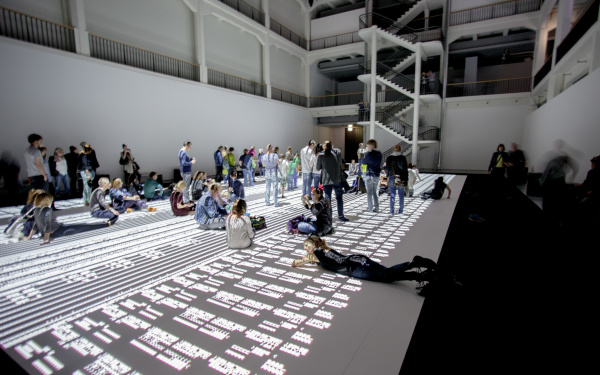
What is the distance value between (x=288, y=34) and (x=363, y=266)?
21.0m

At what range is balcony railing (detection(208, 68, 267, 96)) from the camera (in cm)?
1577

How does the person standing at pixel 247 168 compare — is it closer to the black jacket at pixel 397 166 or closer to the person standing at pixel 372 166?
the person standing at pixel 372 166

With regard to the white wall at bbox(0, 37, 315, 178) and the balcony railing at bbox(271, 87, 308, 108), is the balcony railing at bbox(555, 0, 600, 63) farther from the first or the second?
the balcony railing at bbox(271, 87, 308, 108)

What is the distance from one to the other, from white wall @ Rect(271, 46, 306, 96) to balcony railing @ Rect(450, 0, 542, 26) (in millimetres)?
10276

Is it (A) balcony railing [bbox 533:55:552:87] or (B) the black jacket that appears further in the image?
(A) balcony railing [bbox 533:55:552:87]

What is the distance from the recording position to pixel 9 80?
8.57 meters

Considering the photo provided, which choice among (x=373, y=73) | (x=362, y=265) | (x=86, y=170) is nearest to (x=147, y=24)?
(x=86, y=170)

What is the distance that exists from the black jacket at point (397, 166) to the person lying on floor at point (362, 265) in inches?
127

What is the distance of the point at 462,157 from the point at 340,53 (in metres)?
10.7

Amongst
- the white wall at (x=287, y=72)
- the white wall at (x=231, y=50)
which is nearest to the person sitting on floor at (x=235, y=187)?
the white wall at (x=231, y=50)

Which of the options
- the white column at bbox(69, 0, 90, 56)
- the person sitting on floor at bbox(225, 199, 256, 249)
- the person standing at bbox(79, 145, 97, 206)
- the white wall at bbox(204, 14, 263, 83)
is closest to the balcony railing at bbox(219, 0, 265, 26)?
the white wall at bbox(204, 14, 263, 83)

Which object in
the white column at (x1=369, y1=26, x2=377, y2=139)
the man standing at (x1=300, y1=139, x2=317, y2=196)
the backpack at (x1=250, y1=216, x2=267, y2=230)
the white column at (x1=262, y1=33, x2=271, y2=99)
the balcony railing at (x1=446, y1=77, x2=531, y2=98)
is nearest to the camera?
the backpack at (x1=250, y1=216, x2=267, y2=230)

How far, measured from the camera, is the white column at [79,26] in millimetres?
10016

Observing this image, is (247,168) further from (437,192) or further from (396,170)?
(437,192)
